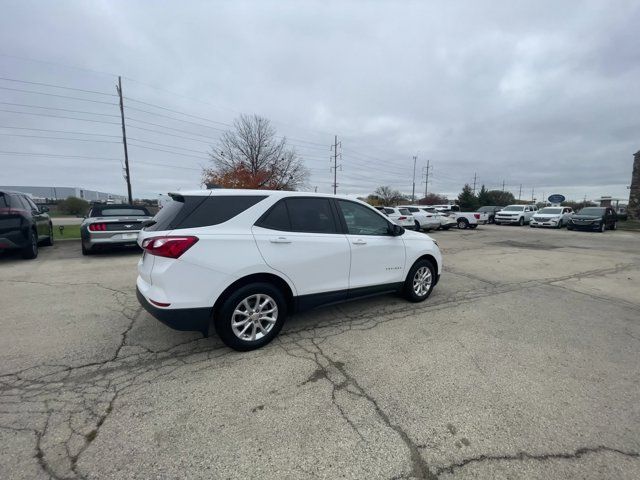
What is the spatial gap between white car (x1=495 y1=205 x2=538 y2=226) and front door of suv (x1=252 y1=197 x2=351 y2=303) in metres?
27.7

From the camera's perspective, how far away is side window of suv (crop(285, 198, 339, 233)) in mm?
3691

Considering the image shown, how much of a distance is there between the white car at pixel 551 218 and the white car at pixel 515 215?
1.45 m

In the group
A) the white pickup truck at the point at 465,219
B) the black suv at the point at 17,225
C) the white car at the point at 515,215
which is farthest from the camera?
the white car at the point at 515,215

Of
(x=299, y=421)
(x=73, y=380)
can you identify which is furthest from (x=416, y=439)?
(x=73, y=380)

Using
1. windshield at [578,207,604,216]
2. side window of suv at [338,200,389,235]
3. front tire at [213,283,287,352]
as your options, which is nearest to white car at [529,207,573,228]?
windshield at [578,207,604,216]

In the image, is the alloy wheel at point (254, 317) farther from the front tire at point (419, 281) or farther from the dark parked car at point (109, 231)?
the dark parked car at point (109, 231)

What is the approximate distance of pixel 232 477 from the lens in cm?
188

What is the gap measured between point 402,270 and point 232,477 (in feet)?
11.5

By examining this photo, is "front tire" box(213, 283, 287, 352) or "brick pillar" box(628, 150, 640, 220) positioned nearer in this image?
"front tire" box(213, 283, 287, 352)

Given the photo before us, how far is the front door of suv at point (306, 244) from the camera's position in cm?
343

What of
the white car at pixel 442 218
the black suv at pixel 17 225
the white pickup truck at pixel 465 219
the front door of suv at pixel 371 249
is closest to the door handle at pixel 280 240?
the front door of suv at pixel 371 249

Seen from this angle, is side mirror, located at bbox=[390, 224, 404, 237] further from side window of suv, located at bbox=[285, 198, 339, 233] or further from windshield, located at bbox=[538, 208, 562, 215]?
windshield, located at bbox=[538, 208, 562, 215]

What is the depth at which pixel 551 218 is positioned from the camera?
2383cm

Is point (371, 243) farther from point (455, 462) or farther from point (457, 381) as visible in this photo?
point (455, 462)
